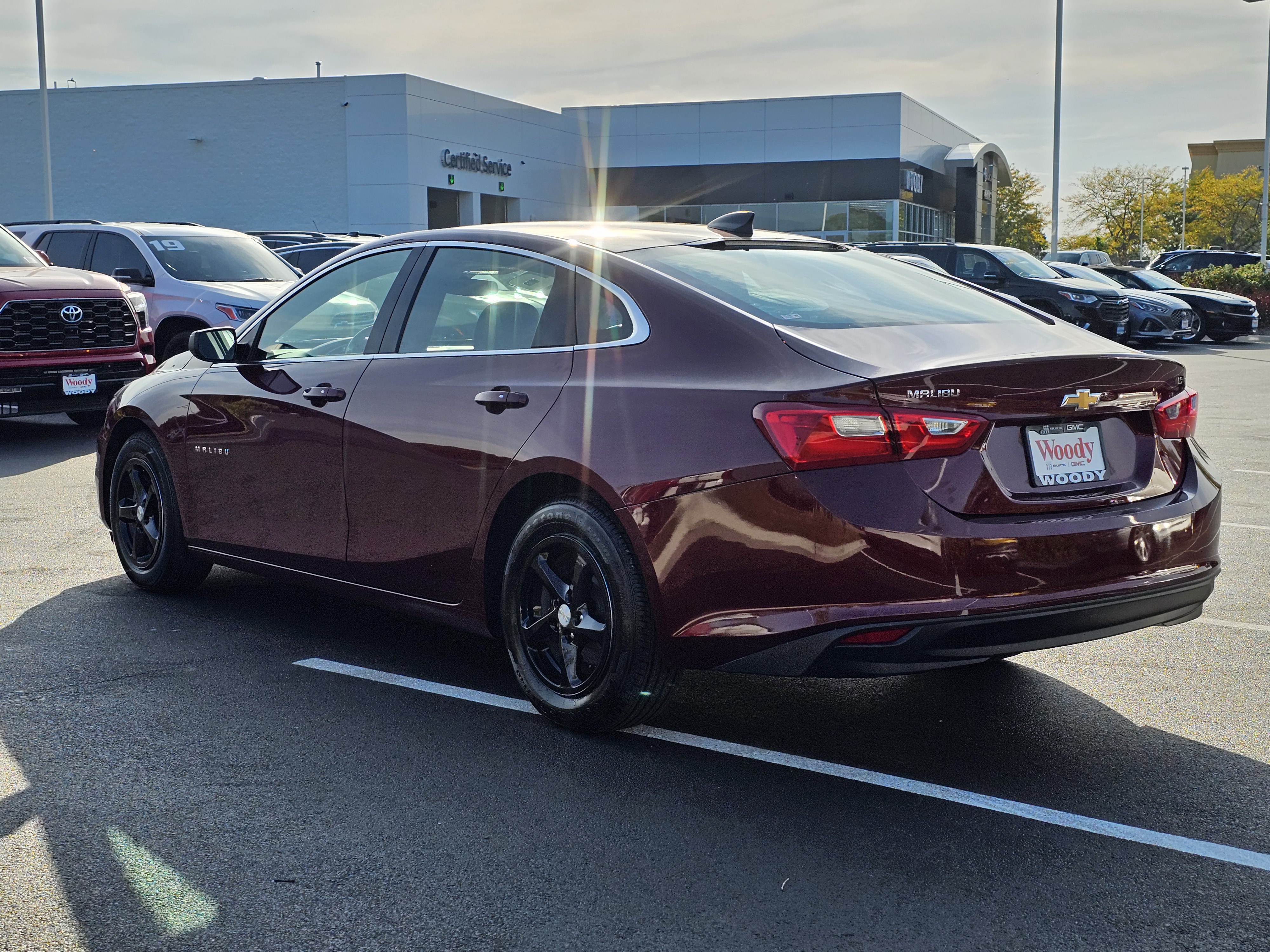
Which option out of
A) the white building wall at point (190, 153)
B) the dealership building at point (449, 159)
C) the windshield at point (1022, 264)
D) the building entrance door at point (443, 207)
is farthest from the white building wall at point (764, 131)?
the windshield at point (1022, 264)

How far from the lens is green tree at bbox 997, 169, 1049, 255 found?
7712cm

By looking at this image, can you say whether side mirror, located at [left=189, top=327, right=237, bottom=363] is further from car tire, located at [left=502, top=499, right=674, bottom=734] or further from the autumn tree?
the autumn tree

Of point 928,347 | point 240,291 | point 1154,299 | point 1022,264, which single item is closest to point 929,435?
point 928,347

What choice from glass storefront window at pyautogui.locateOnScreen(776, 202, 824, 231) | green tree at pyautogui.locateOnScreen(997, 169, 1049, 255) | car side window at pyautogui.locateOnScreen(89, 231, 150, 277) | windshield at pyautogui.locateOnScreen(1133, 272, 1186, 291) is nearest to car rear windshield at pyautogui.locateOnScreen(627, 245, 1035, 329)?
car side window at pyautogui.locateOnScreen(89, 231, 150, 277)

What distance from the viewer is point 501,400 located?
458cm

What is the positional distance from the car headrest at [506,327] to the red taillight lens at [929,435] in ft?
4.84

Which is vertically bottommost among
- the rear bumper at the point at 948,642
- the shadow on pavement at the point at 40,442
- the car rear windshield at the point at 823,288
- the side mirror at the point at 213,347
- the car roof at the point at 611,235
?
the shadow on pavement at the point at 40,442

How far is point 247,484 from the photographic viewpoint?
5.70 m

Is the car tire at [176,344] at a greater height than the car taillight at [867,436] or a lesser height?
greater

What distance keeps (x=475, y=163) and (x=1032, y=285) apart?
28.2m

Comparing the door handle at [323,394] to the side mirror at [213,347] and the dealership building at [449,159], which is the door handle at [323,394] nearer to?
the side mirror at [213,347]

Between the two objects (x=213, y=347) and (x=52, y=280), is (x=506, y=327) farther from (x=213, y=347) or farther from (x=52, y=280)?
(x=52, y=280)

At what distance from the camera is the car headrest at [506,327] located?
15.4ft

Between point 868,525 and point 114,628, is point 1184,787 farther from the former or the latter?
point 114,628
